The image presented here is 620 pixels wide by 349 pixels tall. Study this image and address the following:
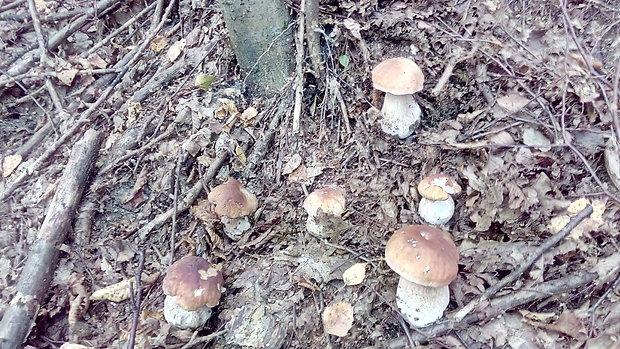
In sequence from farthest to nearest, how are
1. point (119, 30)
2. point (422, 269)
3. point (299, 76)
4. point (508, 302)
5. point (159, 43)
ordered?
1. point (119, 30)
2. point (159, 43)
3. point (299, 76)
4. point (508, 302)
5. point (422, 269)

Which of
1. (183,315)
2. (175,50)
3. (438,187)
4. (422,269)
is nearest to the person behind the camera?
(422,269)

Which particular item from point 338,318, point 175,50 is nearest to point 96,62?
point 175,50

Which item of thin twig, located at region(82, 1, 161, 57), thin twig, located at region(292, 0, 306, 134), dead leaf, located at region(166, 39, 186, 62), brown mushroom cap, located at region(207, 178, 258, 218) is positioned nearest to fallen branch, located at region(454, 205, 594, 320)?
brown mushroom cap, located at region(207, 178, 258, 218)

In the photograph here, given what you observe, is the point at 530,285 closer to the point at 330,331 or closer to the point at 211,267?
the point at 330,331

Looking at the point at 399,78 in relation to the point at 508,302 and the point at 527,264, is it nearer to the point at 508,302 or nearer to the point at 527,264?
the point at 527,264

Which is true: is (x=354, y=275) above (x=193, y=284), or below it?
below

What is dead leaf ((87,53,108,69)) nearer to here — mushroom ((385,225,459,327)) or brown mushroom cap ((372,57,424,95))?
brown mushroom cap ((372,57,424,95))

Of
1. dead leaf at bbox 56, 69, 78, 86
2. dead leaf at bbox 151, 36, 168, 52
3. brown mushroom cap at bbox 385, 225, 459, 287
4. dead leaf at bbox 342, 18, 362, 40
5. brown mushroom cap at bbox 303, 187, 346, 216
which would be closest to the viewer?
brown mushroom cap at bbox 385, 225, 459, 287
